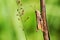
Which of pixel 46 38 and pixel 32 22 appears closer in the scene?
pixel 46 38

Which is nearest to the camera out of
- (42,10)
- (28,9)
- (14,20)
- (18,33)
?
(42,10)

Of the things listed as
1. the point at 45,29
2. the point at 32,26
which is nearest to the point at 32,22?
the point at 32,26

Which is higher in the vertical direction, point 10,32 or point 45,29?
point 45,29

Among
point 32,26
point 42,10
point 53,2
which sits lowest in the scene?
point 32,26

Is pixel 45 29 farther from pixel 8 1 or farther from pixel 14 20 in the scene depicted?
pixel 8 1

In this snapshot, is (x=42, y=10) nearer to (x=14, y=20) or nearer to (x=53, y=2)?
(x=14, y=20)

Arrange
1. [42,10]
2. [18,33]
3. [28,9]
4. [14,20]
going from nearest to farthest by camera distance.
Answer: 1. [42,10]
2. [18,33]
3. [14,20]
4. [28,9]
